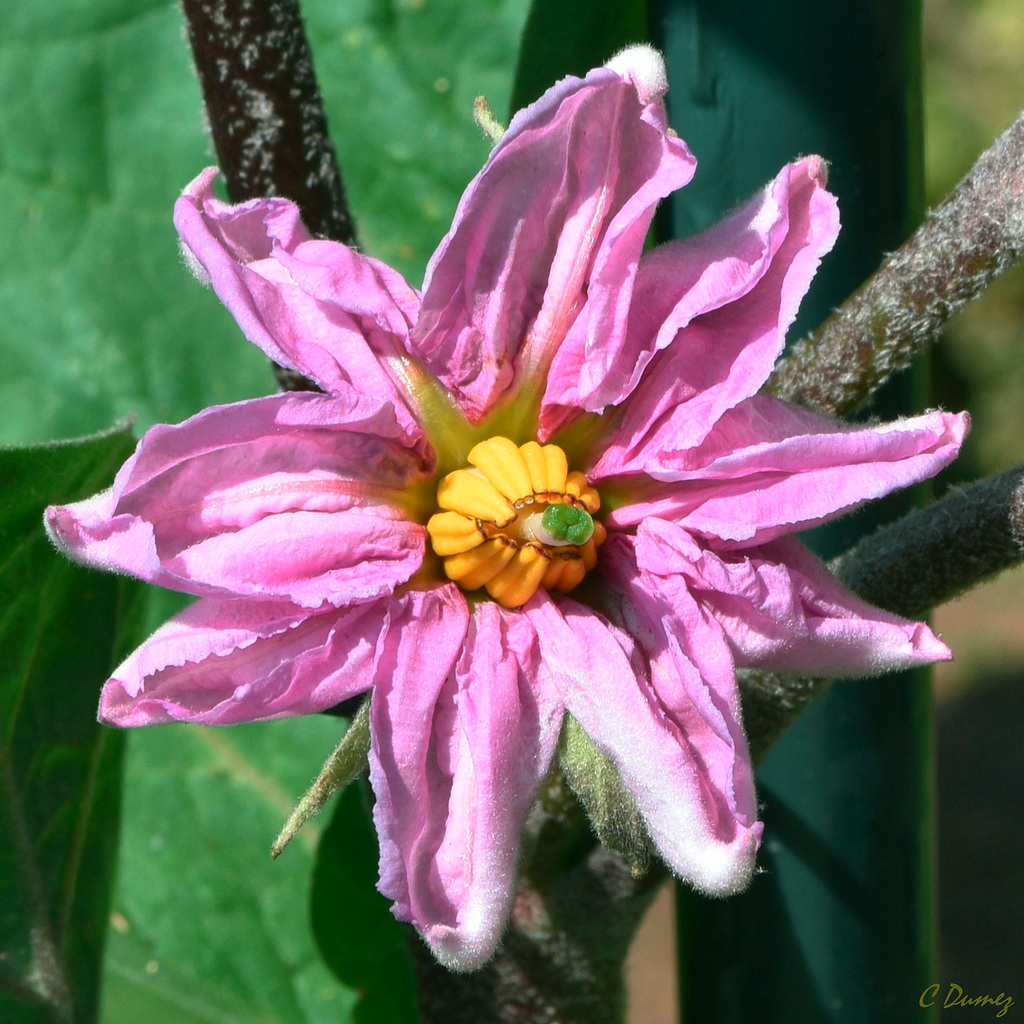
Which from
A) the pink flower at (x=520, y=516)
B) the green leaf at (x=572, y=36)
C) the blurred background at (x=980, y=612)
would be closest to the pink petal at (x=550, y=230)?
the pink flower at (x=520, y=516)

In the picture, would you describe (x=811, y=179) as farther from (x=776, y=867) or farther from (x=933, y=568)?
(x=776, y=867)

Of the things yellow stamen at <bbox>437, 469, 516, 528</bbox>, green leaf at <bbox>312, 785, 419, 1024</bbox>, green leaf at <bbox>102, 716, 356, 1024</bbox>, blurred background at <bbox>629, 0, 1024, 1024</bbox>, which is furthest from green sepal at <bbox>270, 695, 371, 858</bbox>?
blurred background at <bbox>629, 0, 1024, 1024</bbox>

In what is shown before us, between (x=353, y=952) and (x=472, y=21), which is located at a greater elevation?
(x=472, y=21)

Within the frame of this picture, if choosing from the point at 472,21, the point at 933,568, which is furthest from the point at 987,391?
the point at 933,568

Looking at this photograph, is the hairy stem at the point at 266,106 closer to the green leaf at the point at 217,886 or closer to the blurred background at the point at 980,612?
the green leaf at the point at 217,886
